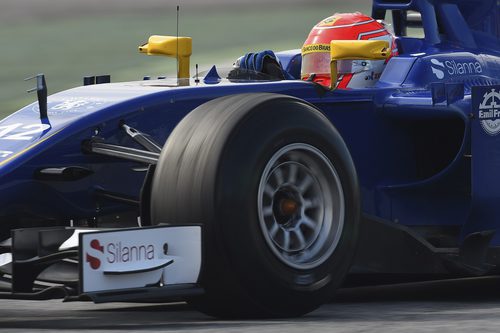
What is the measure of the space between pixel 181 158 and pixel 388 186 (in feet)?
6.42

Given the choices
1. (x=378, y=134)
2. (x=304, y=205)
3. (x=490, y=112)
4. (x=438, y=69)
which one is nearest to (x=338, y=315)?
(x=304, y=205)

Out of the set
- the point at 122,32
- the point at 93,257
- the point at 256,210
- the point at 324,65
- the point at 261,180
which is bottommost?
the point at 122,32

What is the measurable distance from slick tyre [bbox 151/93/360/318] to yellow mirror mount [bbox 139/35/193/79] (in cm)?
183

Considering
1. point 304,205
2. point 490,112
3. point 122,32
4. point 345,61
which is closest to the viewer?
point 304,205

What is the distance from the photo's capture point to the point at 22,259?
538 centimetres

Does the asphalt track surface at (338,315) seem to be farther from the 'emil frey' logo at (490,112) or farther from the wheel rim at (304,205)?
the 'emil frey' logo at (490,112)

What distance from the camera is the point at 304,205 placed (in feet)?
18.7

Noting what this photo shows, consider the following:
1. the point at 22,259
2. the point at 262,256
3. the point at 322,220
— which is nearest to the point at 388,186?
the point at 322,220

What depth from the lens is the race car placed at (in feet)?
16.9

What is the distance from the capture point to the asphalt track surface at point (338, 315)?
508 centimetres

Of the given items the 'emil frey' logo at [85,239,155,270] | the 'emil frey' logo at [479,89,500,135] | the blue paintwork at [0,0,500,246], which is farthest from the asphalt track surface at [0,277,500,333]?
the 'emil frey' logo at [479,89,500,135]

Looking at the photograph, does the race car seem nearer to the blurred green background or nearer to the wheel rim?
the wheel rim

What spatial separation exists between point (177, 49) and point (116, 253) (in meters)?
2.62

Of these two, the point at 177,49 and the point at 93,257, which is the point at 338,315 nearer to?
the point at 93,257
